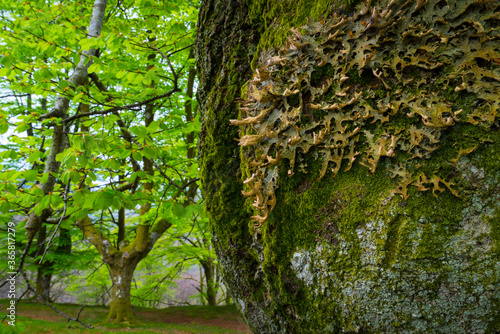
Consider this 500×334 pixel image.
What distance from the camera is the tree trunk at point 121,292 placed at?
8453 millimetres

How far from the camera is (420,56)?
1013 millimetres

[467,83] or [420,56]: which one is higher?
[420,56]

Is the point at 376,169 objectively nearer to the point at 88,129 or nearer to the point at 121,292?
the point at 88,129

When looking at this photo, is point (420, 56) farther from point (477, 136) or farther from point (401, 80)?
point (477, 136)

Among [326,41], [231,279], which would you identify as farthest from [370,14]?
[231,279]

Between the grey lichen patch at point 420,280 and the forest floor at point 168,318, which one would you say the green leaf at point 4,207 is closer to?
the grey lichen patch at point 420,280

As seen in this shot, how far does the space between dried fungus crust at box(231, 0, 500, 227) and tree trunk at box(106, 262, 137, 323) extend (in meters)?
8.62

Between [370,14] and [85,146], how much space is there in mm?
2068

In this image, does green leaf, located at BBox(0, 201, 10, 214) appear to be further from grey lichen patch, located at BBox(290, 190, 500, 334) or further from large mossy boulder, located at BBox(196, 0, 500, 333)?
grey lichen patch, located at BBox(290, 190, 500, 334)

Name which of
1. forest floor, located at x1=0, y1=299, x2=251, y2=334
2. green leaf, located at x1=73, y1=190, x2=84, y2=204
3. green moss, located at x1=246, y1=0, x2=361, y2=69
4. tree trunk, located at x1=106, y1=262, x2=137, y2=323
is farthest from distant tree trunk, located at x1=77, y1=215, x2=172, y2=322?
green moss, located at x1=246, y1=0, x2=361, y2=69

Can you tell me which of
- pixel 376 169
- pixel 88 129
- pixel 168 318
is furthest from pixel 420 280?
pixel 168 318

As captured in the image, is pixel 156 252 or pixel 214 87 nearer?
pixel 214 87

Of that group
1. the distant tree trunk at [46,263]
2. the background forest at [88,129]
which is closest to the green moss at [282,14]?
the background forest at [88,129]

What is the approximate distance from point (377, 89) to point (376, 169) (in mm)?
297
